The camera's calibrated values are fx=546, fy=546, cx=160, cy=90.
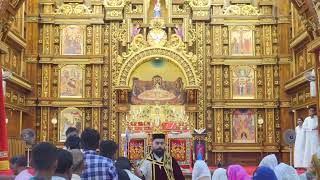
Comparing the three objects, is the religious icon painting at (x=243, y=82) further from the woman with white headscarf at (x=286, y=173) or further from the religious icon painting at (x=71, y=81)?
the woman with white headscarf at (x=286, y=173)

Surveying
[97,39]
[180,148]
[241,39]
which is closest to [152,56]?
[97,39]

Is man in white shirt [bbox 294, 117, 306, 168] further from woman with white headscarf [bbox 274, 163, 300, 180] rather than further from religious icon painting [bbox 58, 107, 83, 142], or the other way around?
woman with white headscarf [bbox 274, 163, 300, 180]

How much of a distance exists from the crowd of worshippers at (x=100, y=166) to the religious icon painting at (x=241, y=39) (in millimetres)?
15444

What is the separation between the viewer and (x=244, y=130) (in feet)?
76.5

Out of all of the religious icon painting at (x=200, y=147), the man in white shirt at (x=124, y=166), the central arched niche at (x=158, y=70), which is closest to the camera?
the man in white shirt at (x=124, y=166)

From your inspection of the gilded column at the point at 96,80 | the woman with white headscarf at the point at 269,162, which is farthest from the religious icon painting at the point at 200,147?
the woman with white headscarf at the point at 269,162

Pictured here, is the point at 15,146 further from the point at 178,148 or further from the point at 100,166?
the point at 100,166

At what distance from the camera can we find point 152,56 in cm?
2342

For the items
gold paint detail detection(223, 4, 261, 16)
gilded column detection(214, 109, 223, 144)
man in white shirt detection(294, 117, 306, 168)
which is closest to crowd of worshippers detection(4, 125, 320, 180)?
man in white shirt detection(294, 117, 306, 168)

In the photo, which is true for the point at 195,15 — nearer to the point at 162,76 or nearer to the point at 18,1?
the point at 162,76

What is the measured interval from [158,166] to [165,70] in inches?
628

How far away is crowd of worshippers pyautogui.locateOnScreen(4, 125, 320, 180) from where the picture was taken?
4.19 metres

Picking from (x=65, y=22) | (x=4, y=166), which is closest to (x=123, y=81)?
(x=65, y=22)

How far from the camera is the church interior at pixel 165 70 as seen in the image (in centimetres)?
2312
